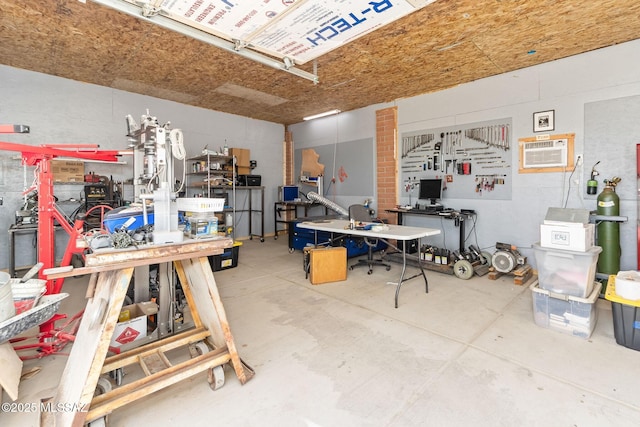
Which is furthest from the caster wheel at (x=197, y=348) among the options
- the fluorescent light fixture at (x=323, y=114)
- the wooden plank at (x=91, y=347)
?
the fluorescent light fixture at (x=323, y=114)

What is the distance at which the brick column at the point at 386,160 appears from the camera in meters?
5.59

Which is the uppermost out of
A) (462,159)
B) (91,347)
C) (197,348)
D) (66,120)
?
(66,120)

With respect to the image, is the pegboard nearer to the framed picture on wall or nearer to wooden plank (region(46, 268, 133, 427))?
the framed picture on wall

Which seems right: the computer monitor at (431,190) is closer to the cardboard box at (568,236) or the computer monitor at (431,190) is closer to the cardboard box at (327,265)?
the cardboard box at (327,265)

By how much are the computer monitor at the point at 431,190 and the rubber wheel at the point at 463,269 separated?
4.23 feet

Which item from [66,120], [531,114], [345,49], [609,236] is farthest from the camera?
[66,120]

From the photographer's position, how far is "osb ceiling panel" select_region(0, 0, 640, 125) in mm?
Result: 2818

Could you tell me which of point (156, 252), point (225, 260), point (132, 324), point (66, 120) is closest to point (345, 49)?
point (156, 252)

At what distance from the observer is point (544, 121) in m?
3.96

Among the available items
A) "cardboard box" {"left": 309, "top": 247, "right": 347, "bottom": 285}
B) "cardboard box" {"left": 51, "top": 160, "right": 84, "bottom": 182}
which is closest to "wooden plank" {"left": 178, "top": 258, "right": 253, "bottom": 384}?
"cardboard box" {"left": 309, "top": 247, "right": 347, "bottom": 285}

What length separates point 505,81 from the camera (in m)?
4.28

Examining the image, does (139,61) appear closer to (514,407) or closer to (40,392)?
Answer: (40,392)

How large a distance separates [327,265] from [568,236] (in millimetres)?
2447

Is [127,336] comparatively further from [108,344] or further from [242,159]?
[242,159]
